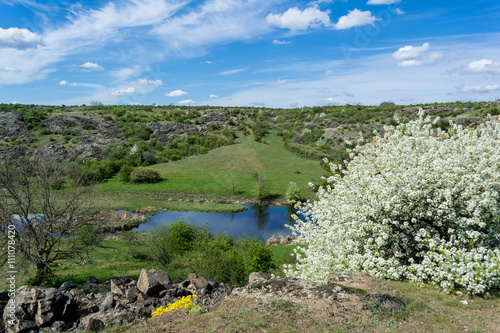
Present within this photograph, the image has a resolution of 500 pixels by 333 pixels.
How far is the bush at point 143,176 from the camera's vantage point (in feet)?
223

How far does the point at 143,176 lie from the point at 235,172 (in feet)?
81.1

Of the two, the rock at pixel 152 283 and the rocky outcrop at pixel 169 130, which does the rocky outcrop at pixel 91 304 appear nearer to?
the rock at pixel 152 283

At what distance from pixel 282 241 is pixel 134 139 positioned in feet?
271

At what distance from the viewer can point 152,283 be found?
48.5 ft

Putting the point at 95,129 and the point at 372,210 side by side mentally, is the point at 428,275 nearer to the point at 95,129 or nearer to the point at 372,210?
the point at 372,210

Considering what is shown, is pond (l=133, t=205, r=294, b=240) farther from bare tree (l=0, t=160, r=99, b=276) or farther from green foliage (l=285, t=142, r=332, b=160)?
green foliage (l=285, t=142, r=332, b=160)

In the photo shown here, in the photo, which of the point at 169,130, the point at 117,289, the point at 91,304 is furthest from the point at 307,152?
the point at 91,304

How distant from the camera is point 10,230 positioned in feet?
56.2

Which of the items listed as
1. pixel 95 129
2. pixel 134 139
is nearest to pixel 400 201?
pixel 134 139

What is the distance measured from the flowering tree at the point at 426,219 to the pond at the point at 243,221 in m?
30.4

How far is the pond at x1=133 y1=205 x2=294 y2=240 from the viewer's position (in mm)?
45812

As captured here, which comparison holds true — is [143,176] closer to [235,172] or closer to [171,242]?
[235,172]

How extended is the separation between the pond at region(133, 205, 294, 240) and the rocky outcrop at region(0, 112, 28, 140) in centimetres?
7438

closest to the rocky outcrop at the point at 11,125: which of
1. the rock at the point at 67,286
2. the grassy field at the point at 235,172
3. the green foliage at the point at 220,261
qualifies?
the grassy field at the point at 235,172
